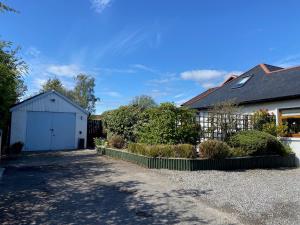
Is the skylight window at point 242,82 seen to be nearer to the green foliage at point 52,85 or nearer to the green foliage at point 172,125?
the green foliage at point 172,125

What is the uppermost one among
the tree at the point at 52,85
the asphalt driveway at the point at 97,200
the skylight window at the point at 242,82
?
the tree at the point at 52,85

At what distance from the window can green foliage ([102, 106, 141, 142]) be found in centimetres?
752

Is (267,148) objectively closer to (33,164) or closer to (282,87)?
(282,87)

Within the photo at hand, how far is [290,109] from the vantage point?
44.8 ft

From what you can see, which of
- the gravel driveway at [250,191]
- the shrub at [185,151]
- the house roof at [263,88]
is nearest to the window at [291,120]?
the house roof at [263,88]

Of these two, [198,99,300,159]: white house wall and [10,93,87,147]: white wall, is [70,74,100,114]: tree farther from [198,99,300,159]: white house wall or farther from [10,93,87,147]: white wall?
[198,99,300,159]: white house wall

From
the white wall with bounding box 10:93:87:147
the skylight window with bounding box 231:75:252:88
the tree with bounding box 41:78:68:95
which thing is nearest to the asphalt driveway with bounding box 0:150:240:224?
Answer: the white wall with bounding box 10:93:87:147

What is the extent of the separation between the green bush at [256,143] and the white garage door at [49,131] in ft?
36.4

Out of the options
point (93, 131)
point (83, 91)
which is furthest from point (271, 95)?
point (83, 91)

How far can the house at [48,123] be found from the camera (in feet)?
57.2

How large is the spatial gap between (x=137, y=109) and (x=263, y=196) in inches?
389

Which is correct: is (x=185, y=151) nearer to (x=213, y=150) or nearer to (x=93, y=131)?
(x=213, y=150)

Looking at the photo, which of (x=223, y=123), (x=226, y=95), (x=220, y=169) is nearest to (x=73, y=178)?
(x=220, y=169)

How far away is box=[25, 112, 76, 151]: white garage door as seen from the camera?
17734 mm
